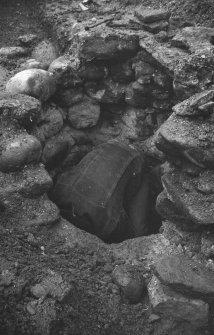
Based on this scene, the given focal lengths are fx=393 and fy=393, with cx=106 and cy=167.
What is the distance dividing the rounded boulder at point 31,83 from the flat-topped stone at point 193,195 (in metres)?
1.82

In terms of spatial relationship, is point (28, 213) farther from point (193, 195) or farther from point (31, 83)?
point (193, 195)

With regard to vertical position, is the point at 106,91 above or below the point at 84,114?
above

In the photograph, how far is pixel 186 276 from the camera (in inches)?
134

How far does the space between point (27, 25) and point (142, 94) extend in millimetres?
2140

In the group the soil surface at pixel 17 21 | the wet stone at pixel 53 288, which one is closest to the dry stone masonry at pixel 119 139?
the wet stone at pixel 53 288

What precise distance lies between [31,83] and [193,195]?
224 centimetres

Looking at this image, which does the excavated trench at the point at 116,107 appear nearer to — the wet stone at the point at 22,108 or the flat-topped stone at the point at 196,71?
the wet stone at the point at 22,108

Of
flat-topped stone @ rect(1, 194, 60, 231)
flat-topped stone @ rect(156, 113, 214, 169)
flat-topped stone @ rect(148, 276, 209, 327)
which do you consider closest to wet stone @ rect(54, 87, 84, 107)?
flat-topped stone @ rect(1, 194, 60, 231)

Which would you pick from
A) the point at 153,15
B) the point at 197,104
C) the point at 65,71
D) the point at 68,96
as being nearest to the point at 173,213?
the point at 197,104

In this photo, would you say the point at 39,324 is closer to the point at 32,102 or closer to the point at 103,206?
the point at 103,206

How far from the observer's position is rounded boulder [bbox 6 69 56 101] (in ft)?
14.7

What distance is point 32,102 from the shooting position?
169 inches

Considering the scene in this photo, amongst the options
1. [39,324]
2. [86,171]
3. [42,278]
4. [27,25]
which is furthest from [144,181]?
[27,25]

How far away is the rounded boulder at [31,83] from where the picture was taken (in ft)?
14.7
